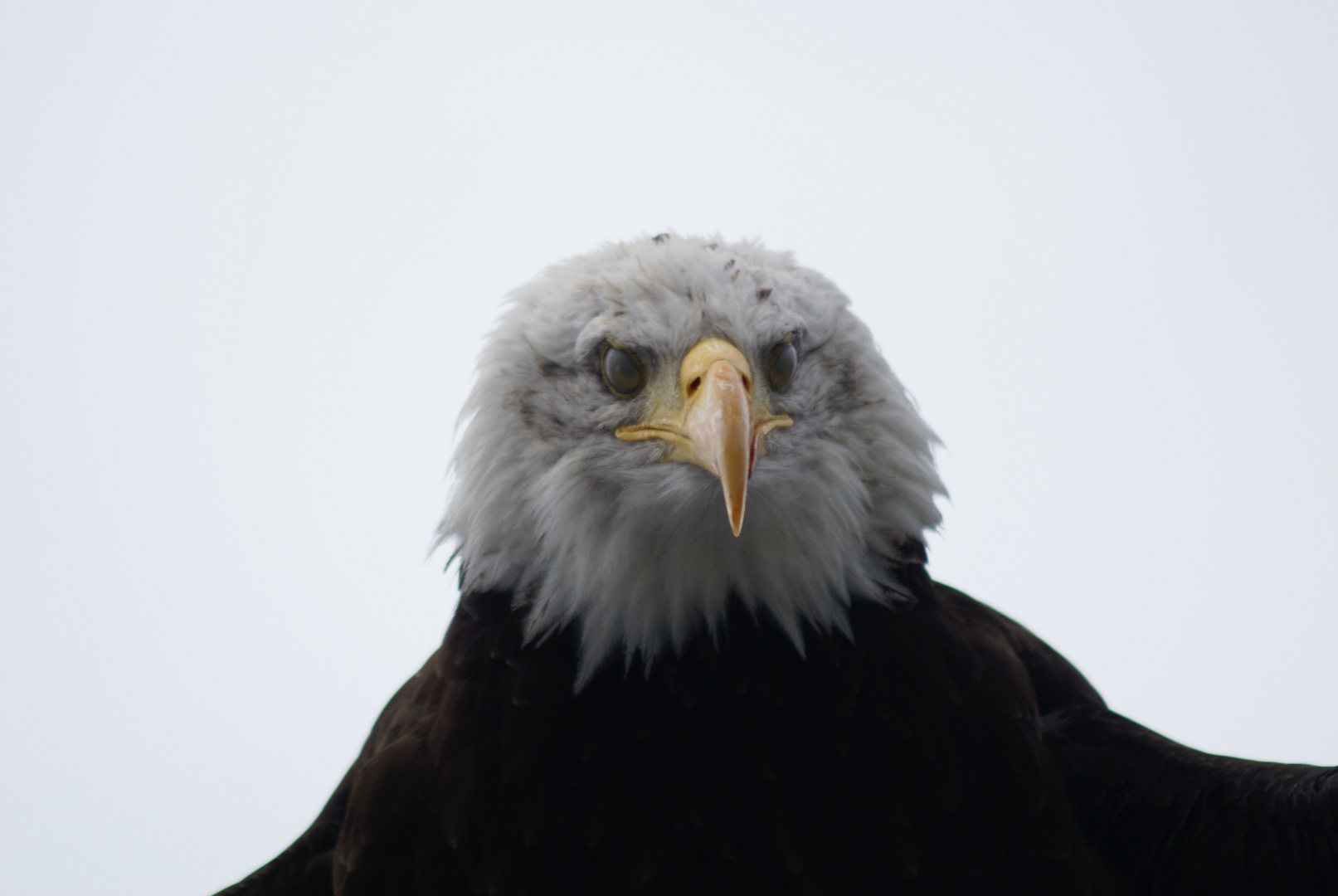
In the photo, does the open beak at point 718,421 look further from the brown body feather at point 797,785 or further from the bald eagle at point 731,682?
the brown body feather at point 797,785

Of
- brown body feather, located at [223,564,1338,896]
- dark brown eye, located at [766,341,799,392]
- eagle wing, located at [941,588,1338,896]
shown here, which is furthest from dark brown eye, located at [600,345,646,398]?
eagle wing, located at [941,588,1338,896]

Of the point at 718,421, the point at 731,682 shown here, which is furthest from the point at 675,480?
the point at 731,682

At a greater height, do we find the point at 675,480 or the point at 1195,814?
the point at 675,480

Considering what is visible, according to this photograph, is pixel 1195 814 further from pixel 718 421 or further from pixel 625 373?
pixel 625 373

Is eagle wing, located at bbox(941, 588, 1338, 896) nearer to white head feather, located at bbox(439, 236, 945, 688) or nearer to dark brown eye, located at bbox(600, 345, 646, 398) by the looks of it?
white head feather, located at bbox(439, 236, 945, 688)

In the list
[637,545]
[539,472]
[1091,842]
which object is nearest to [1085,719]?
[1091,842]

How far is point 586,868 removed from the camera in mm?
1712

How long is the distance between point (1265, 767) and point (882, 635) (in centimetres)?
76

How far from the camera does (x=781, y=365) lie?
1.84 m

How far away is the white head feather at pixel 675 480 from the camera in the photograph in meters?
1.79

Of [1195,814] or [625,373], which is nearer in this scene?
[625,373]

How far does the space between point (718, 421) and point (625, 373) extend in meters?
0.29

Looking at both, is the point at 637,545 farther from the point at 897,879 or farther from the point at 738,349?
the point at 897,879

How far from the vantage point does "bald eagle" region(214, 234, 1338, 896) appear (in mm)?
1724
